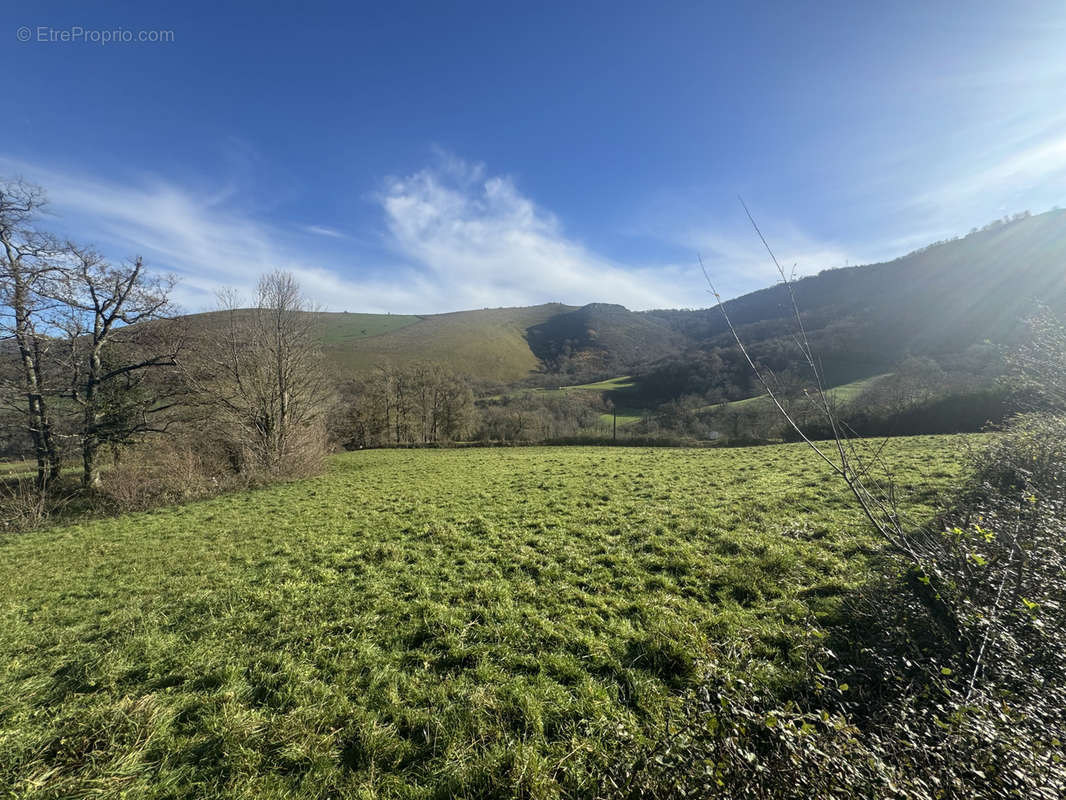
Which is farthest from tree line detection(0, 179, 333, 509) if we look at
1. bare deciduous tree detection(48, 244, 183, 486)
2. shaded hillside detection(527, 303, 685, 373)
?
shaded hillside detection(527, 303, 685, 373)

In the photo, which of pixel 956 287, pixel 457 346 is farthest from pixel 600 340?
pixel 956 287

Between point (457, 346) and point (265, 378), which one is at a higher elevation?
point (457, 346)

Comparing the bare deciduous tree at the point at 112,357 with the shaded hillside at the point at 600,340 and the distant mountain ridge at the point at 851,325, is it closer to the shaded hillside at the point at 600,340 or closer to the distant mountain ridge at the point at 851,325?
the distant mountain ridge at the point at 851,325

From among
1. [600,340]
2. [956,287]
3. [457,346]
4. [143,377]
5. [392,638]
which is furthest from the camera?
[600,340]

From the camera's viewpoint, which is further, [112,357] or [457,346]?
[457,346]

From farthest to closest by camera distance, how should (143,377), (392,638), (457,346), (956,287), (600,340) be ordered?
1. (600,340)
2. (457,346)
3. (956,287)
4. (143,377)
5. (392,638)

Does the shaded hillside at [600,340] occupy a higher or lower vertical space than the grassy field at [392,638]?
higher

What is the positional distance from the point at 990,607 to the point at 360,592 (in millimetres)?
7670

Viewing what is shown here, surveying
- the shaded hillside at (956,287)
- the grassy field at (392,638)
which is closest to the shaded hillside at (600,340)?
the shaded hillside at (956,287)

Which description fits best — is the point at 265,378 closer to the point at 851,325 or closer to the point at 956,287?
the point at 851,325

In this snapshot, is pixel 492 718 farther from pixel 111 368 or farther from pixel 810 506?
pixel 111 368

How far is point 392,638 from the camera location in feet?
15.6

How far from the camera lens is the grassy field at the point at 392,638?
306 centimetres

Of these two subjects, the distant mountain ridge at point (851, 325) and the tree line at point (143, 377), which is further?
the distant mountain ridge at point (851, 325)
